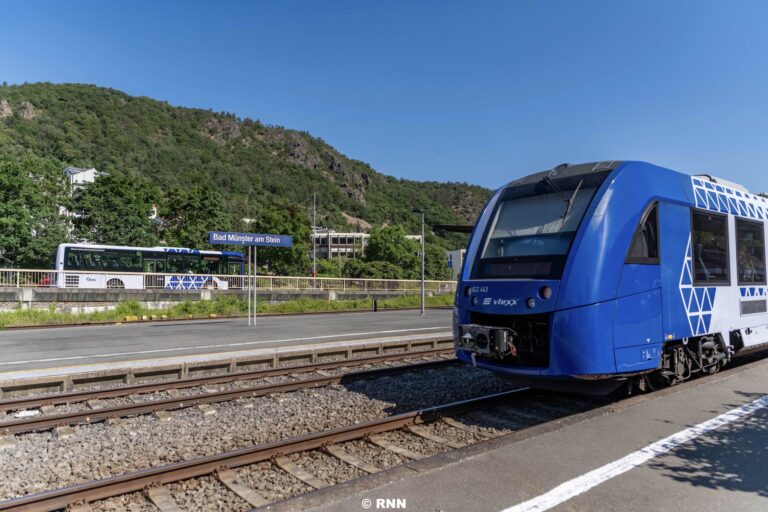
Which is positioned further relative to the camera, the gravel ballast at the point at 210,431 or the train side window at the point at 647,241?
the train side window at the point at 647,241

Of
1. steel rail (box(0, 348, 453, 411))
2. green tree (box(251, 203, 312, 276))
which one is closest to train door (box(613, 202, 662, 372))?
steel rail (box(0, 348, 453, 411))

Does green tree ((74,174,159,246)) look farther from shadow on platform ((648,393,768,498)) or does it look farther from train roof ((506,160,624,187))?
shadow on platform ((648,393,768,498))

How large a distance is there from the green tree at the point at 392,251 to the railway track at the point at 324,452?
6403cm

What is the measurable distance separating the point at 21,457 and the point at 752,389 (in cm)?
962

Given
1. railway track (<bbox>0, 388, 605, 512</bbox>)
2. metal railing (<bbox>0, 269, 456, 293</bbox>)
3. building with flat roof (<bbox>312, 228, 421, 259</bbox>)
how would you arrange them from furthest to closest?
building with flat roof (<bbox>312, 228, 421, 259</bbox>) < metal railing (<bbox>0, 269, 456, 293</bbox>) < railway track (<bbox>0, 388, 605, 512</bbox>)

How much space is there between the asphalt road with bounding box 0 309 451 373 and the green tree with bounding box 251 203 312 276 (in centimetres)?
3135

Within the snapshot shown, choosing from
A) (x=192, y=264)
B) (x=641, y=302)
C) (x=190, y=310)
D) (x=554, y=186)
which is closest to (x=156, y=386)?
(x=554, y=186)

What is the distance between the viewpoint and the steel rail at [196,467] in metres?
4.17

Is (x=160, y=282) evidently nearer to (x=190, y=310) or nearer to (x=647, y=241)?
(x=190, y=310)

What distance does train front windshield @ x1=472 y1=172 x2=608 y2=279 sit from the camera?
6.10 m

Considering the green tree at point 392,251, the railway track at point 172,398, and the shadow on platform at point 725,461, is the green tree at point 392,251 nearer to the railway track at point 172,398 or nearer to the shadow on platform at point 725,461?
the railway track at point 172,398

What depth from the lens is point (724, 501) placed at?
389cm

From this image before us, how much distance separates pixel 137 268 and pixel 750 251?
109ft

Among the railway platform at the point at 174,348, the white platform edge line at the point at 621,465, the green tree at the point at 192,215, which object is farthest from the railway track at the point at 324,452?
the green tree at the point at 192,215
